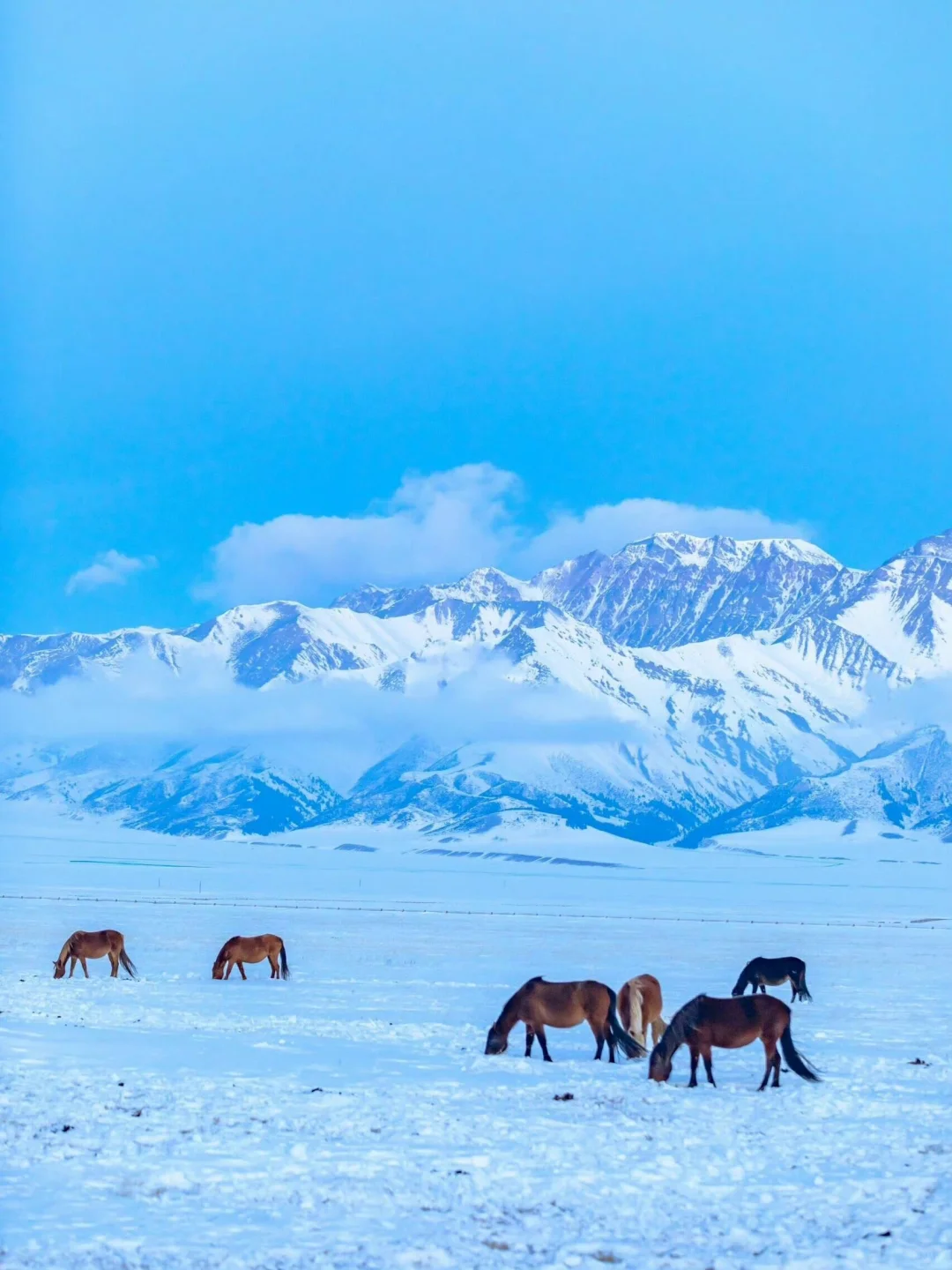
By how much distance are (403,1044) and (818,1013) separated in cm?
974

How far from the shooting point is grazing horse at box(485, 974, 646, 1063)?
62.3ft

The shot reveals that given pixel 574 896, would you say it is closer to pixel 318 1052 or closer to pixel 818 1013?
pixel 818 1013

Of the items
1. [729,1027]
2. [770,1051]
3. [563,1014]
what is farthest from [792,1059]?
[563,1014]

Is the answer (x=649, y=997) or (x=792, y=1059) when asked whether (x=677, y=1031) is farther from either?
(x=649, y=997)

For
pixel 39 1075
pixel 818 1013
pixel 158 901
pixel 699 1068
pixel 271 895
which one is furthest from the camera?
pixel 271 895

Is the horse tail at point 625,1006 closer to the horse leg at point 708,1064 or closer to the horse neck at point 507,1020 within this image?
the horse neck at point 507,1020

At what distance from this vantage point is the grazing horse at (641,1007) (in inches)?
801

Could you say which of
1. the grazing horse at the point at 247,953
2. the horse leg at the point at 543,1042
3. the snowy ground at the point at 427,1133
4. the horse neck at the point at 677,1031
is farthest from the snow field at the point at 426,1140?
the grazing horse at the point at 247,953

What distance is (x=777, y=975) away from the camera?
2927 cm

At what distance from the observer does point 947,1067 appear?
1897 centimetres

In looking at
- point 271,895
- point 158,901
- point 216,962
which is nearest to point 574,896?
point 271,895

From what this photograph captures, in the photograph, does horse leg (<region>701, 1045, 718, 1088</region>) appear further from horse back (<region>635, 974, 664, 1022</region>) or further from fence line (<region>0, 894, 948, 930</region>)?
fence line (<region>0, 894, 948, 930</region>)

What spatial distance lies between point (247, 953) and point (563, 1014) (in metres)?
12.4

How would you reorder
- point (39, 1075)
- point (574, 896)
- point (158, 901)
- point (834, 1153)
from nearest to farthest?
point (834, 1153) < point (39, 1075) < point (158, 901) < point (574, 896)
